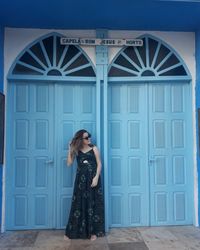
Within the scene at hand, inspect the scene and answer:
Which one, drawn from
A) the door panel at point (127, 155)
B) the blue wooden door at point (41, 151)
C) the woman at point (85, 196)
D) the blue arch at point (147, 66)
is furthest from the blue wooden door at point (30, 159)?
the blue arch at point (147, 66)

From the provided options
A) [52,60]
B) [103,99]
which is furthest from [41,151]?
[52,60]

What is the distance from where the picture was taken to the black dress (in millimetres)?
4023

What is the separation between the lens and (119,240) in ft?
13.1

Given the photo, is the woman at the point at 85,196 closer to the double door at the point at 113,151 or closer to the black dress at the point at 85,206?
the black dress at the point at 85,206

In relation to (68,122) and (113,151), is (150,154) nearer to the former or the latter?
(113,151)

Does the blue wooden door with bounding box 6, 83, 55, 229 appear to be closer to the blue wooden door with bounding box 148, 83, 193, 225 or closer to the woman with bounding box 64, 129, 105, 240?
the woman with bounding box 64, 129, 105, 240

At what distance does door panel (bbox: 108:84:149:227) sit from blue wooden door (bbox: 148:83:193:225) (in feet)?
0.47

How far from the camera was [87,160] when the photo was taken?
4.10 meters

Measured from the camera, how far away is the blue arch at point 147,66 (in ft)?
14.9

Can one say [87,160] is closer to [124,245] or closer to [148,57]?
[124,245]

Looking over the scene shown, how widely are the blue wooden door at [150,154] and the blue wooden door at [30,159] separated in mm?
976

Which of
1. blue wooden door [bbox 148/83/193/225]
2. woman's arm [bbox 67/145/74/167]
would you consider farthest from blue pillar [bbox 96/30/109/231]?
blue wooden door [bbox 148/83/193/225]

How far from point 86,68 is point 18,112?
126cm

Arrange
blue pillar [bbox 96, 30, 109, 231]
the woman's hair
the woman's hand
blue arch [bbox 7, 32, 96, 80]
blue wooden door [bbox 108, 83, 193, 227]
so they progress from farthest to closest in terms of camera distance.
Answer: blue wooden door [bbox 108, 83, 193, 227]
blue arch [bbox 7, 32, 96, 80]
blue pillar [bbox 96, 30, 109, 231]
the woman's hair
the woman's hand
